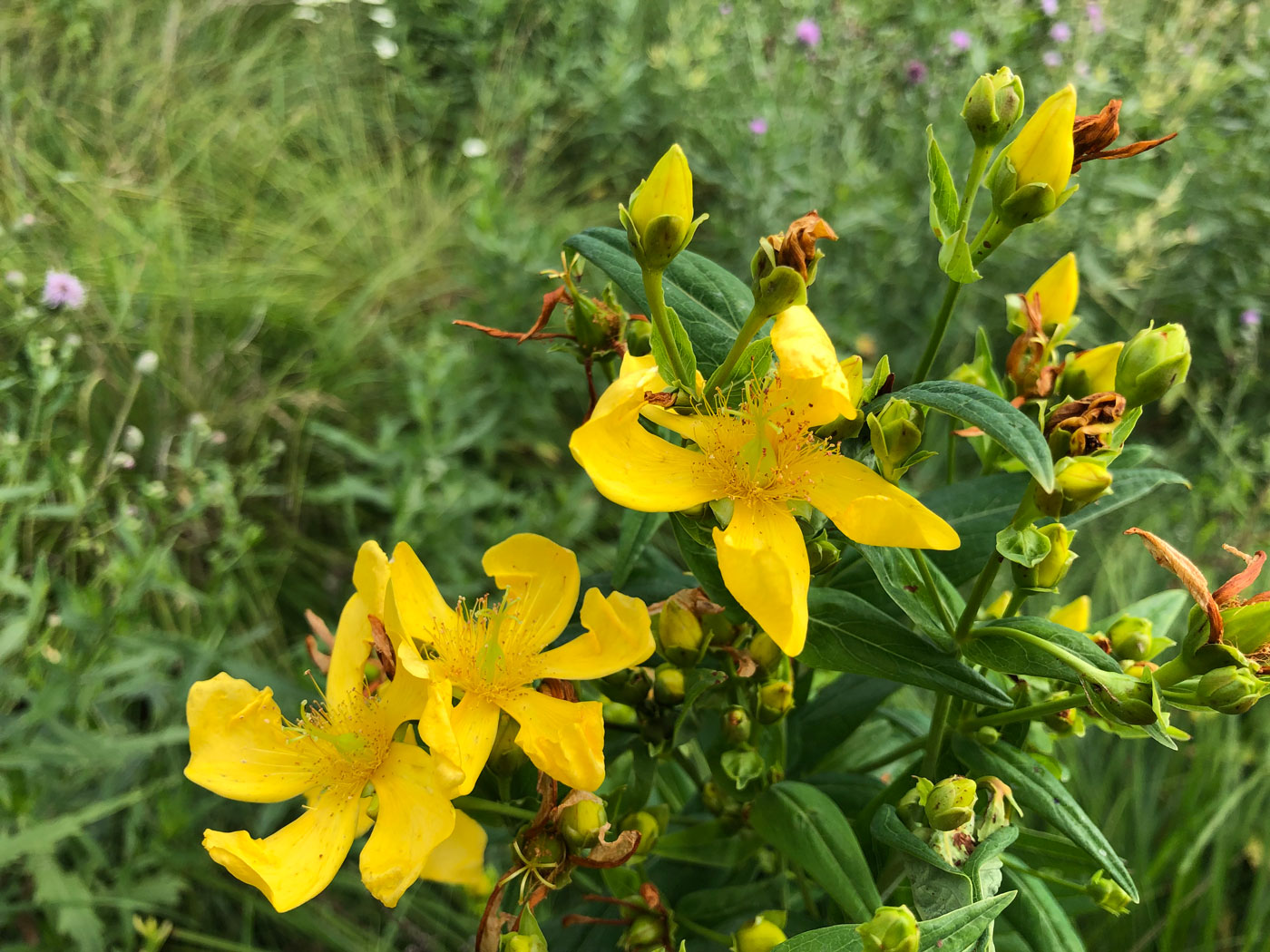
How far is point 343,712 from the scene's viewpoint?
672 mm

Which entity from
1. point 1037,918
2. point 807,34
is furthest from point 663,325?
point 807,34

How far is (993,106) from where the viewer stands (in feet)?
1.95

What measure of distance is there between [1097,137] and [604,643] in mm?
503

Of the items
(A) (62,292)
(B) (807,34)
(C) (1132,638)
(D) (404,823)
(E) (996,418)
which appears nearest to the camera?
(E) (996,418)

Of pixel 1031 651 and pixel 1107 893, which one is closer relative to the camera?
pixel 1031 651

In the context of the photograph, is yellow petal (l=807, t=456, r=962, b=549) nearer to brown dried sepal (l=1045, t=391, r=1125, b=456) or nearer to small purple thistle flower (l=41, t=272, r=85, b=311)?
brown dried sepal (l=1045, t=391, r=1125, b=456)

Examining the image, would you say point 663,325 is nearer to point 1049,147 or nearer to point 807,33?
point 1049,147

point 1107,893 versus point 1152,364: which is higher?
point 1152,364

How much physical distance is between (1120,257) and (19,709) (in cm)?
301

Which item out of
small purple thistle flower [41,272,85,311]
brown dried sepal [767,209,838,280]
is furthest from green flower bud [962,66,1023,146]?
small purple thistle flower [41,272,85,311]

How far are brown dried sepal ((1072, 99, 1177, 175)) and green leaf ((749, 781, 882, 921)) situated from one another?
1.63 feet

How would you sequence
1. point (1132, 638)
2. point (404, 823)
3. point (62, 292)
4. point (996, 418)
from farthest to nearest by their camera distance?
point (62, 292)
point (1132, 638)
point (404, 823)
point (996, 418)

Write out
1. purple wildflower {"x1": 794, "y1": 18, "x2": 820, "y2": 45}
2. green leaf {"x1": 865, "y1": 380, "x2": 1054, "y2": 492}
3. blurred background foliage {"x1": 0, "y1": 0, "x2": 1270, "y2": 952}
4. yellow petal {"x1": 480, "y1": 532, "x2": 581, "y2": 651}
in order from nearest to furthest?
1. green leaf {"x1": 865, "y1": 380, "x2": 1054, "y2": 492}
2. yellow petal {"x1": 480, "y1": 532, "x2": 581, "y2": 651}
3. blurred background foliage {"x1": 0, "y1": 0, "x2": 1270, "y2": 952}
4. purple wildflower {"x1": 794, "y1": 18, "x2": 820, "y2": 45}

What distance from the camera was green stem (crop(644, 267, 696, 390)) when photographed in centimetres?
55
